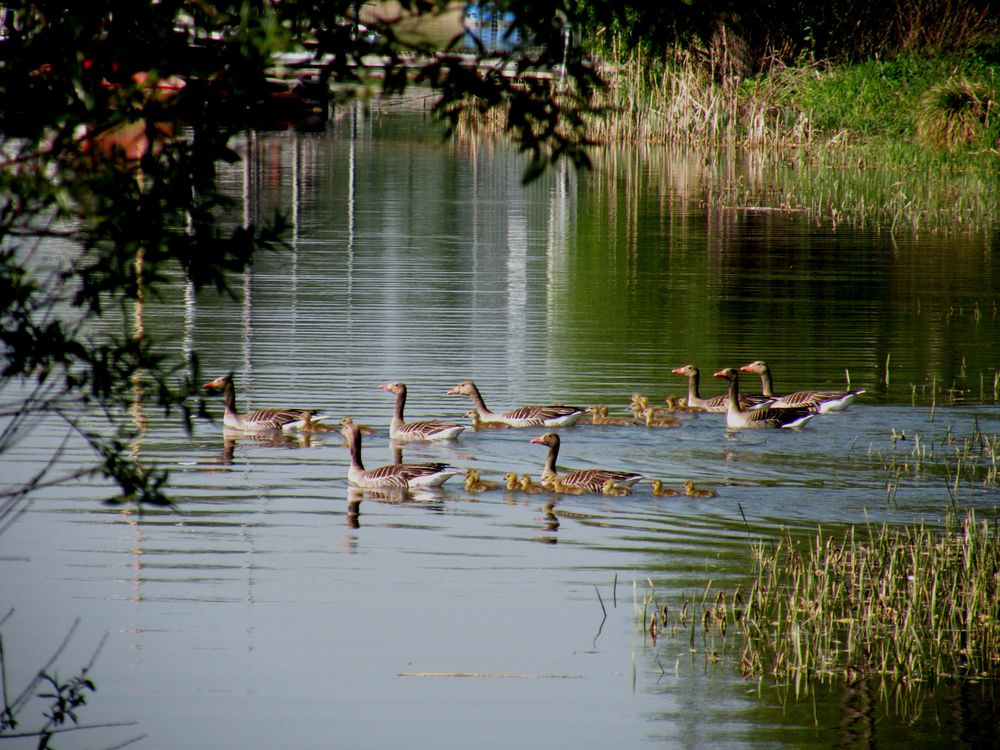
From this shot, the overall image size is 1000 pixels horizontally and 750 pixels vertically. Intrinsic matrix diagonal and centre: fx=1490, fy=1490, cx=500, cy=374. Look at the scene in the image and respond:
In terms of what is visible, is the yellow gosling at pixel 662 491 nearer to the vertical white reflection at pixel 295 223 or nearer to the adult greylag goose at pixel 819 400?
the adult greylag goose at pixel 819 400

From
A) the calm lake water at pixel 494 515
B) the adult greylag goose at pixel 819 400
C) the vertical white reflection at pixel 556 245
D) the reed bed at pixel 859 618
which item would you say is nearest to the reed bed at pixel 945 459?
the calm lake water at pixel 494 515

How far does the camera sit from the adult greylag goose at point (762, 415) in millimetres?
15094

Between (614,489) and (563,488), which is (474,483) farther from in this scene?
(614,489)

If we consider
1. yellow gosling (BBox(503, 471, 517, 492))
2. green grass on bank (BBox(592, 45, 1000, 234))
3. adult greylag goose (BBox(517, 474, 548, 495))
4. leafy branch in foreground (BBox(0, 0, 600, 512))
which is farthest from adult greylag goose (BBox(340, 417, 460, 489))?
green grass on bank (BBox(592, 45, 1000, 234))

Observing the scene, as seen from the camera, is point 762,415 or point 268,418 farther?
point 762,415

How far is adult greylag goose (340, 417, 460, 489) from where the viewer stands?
1263 cm

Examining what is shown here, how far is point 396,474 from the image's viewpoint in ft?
41.6

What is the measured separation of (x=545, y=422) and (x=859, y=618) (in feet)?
20.4

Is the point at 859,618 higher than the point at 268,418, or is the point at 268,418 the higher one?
the point at 268,418

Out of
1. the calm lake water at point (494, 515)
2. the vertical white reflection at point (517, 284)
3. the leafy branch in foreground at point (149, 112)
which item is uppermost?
the leafy branch in foreground at point (149, 112)

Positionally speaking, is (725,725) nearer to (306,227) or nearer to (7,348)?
(7,348)

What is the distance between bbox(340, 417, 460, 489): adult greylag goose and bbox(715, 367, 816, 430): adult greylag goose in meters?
3.75

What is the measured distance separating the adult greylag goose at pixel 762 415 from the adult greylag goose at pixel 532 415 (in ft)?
5.16

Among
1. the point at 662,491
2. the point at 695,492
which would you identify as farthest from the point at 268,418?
the point at 695,492
